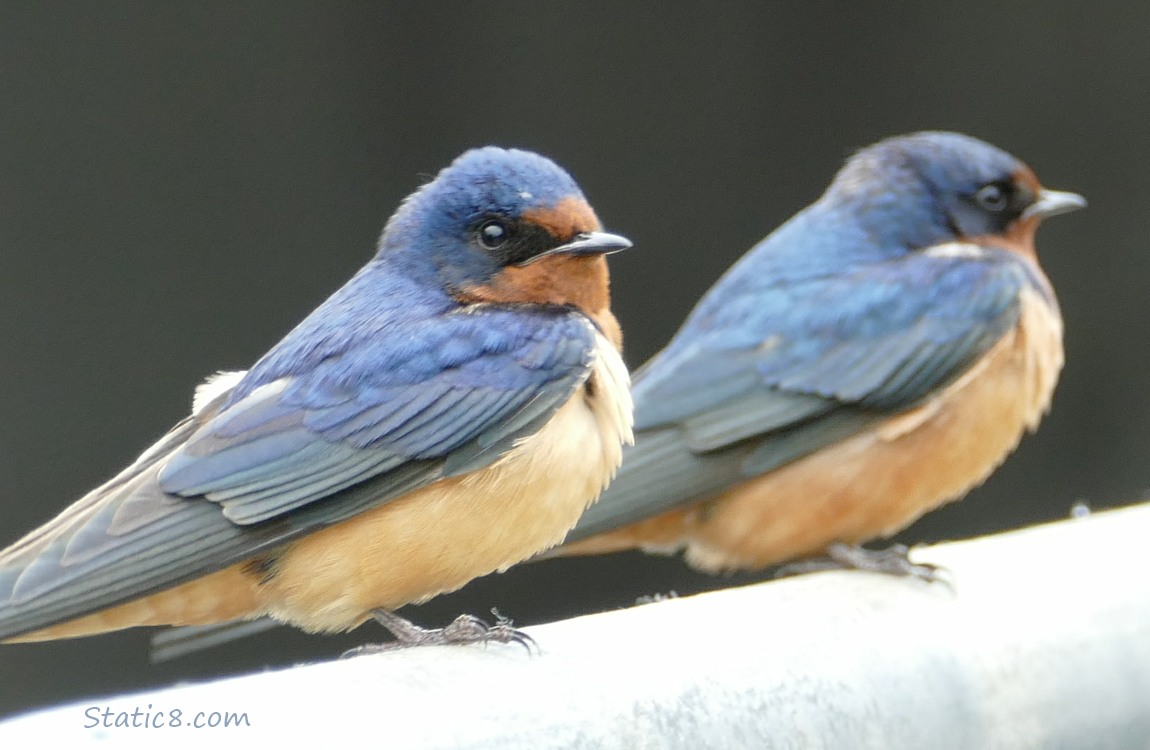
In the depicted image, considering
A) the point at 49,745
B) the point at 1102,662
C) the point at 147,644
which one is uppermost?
the point at 49,745

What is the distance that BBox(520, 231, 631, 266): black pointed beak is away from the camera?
1500mm

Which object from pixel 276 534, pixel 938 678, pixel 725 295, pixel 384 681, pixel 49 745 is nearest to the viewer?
pixel 49 745

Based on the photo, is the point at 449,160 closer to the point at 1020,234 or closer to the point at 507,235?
the point at 1020,234

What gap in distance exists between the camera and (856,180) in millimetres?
2496

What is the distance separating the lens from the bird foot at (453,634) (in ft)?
4.08

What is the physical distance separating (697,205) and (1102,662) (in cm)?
193

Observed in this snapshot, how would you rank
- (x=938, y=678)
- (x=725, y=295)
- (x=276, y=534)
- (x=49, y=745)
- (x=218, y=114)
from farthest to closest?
(x=218, y=114), (x=725, y=295), (x=276, y=534), (x=938, y=678), (x=49, y=745)

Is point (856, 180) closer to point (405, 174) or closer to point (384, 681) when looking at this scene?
point (405, 174)

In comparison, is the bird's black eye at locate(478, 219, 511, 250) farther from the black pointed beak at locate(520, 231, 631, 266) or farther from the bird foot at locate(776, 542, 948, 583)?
the bird foot at locate(776, 542, 948, 583)

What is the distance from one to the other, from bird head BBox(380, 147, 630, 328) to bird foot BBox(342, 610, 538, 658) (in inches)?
13.1

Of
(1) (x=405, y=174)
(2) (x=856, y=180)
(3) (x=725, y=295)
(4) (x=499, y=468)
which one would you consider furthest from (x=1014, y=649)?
(1) (x=405, y=174)

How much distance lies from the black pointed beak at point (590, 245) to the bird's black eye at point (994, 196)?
1.04 meters

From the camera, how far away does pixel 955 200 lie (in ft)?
7.92

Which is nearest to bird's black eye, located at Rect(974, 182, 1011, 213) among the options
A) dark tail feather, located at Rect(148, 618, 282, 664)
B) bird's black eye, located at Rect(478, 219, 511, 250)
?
bird's black eye, located at Rect(478, 219, 511, 250)
